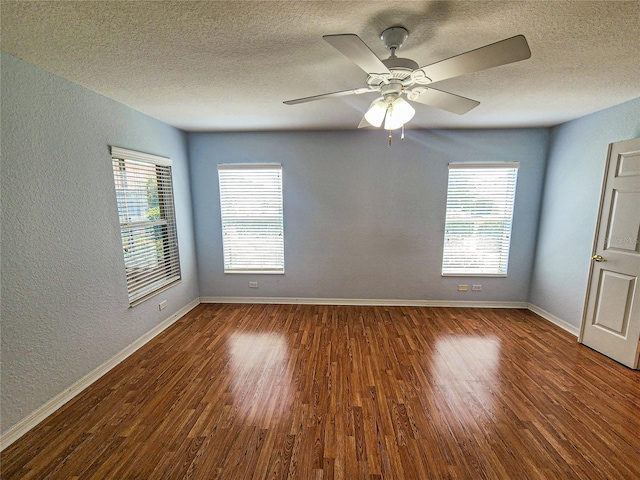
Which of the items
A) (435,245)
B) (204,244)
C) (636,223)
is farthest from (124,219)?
(636,223)

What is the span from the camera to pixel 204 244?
3.95 meters

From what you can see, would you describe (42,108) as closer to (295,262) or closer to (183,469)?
(183,469)

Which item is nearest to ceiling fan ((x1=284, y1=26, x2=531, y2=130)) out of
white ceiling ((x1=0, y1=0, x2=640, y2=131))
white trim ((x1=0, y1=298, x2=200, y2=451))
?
white ceiling ((x1=0, y1=0, x2=640, y2=131))

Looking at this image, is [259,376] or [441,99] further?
[259,376]

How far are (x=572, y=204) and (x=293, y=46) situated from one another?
3596 millimetres

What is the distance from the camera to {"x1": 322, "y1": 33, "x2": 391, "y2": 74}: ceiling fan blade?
3.49ft

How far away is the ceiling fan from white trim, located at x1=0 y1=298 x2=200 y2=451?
2.95 metres

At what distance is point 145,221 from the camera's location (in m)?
2.95

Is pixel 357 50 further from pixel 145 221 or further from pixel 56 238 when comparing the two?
pixel 145 221

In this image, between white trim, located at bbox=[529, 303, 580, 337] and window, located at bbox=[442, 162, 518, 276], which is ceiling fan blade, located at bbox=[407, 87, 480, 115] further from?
white trim, located at bbox=[529, 303, 580, 337]

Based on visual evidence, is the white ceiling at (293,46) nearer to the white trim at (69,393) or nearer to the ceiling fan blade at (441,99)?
the ceiling fan blade at (441,99)

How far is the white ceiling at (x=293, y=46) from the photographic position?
50.6 inches

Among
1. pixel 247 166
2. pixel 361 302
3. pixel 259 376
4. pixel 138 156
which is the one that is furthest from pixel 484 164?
pixel 138 156

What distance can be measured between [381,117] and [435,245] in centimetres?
256
